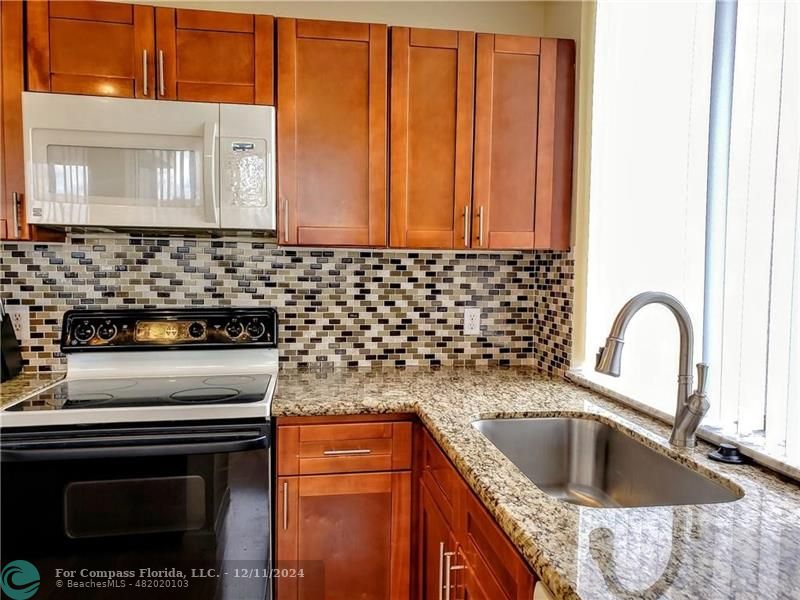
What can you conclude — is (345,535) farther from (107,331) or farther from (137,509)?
(107,331)

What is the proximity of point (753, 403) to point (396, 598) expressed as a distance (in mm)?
1179

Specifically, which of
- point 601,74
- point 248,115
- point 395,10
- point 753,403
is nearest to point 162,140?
point 248,115

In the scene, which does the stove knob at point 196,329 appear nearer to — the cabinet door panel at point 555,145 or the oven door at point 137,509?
the oven door at point 137,509

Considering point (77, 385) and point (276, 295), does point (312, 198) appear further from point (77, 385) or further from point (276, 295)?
point (77, 385)

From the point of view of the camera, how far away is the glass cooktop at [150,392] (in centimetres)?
155

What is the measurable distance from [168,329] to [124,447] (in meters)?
0.62

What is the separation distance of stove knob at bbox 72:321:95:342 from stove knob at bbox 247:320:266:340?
21.9 inches

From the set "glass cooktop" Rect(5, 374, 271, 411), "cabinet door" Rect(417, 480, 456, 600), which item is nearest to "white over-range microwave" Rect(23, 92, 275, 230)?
"glass cooktop" Rect(5, 374, 271, 411)

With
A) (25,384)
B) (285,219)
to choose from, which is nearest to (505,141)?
(285,219)

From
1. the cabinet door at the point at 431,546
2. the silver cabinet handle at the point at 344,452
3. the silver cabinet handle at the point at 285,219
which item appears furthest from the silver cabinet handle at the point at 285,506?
the silver cabinet handle at the point at 285,219

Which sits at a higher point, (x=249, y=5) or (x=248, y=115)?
(x=249, y=5)

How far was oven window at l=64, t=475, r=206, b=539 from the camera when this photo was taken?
4.70 feet

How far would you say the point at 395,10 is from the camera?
2143mm

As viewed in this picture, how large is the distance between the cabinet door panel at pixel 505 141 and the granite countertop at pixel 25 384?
1.57 metres
